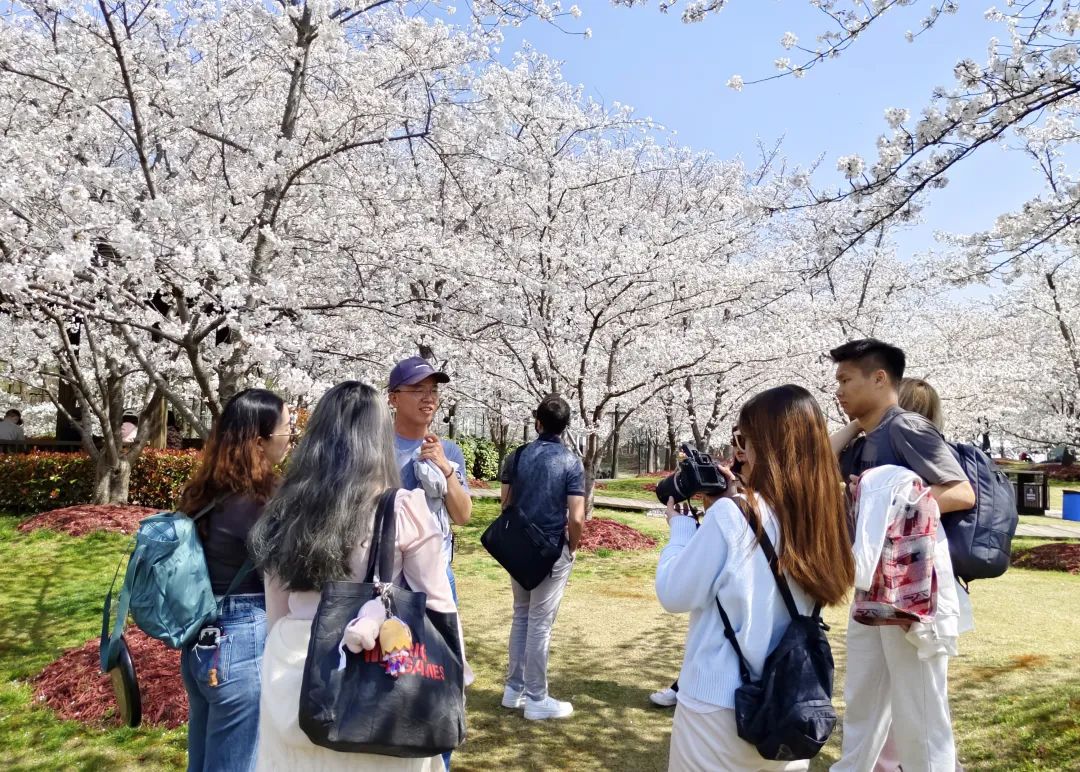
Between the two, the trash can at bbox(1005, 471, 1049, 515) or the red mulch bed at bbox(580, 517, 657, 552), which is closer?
the red mulch bed at bbox(580, 517, 657, 552)

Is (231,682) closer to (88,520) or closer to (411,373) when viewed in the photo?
(411,373)

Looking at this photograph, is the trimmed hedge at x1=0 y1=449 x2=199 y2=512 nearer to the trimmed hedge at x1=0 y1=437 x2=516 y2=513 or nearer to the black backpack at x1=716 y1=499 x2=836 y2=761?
the trimmed hedge at x1=0 y1=437 x2=516 y2=513

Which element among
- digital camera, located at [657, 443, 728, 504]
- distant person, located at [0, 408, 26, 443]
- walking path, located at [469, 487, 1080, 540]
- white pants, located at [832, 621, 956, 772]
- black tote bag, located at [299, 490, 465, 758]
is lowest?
walking path, located at [469, 487, 1080, 540]

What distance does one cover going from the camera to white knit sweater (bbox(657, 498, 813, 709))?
1893 mm

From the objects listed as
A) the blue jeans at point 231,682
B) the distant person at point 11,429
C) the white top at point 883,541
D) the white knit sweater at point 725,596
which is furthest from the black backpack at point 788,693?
the distant person at point 11,429

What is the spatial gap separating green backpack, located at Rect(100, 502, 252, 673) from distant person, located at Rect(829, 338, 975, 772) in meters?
2.39

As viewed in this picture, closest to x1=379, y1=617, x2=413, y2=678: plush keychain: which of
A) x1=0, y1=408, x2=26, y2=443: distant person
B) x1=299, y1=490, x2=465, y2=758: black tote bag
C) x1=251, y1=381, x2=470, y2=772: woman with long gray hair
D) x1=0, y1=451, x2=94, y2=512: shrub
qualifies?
x1=299, y1=490, x2=465, y2=758: black tote bag

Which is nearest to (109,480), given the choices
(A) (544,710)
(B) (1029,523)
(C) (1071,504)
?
(A) (544,710)

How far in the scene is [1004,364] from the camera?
57.6ft

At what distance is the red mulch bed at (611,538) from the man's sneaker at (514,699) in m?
5.61

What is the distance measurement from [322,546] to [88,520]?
354 inches

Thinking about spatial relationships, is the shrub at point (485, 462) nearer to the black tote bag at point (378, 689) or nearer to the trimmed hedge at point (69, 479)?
the trimmed hedge at point (69, 479)

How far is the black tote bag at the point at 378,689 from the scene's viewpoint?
1.70 m

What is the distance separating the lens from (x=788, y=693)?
1802 mm
